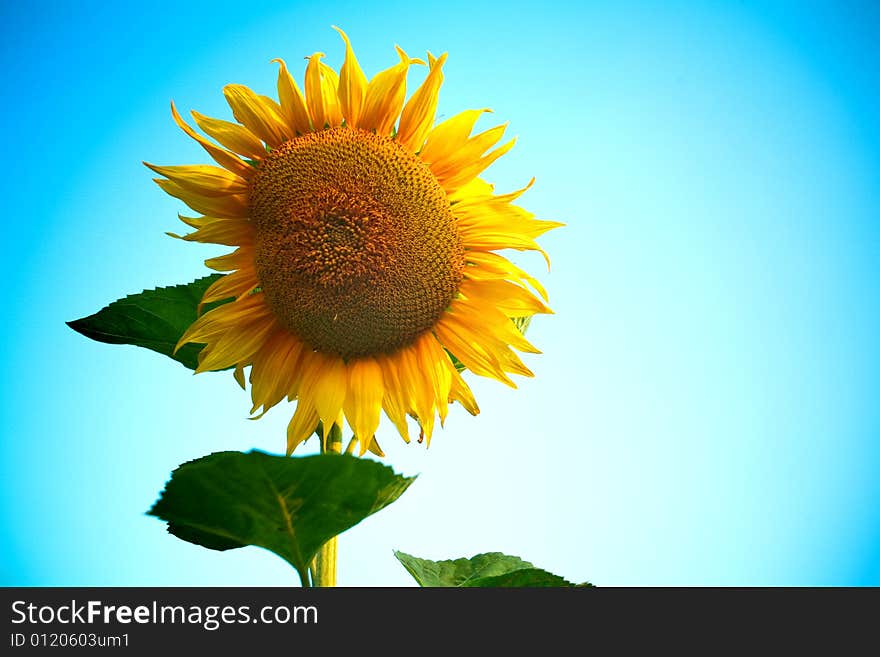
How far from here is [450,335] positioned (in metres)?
1.28

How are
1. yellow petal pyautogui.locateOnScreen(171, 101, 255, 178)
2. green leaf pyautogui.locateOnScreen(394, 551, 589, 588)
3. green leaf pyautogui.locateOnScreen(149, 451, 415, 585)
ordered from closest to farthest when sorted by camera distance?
green leaf pyautogui.locateOnScreen(149, 451, 415, 585) → yellow petal pyautogui.locateOnScreen(171, 101, 255, 178) → green leaf pyautogui.locateOnScreen(394, 551, 589, 588)

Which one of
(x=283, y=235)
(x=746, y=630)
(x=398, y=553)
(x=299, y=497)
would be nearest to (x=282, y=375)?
(x=283, y=235)

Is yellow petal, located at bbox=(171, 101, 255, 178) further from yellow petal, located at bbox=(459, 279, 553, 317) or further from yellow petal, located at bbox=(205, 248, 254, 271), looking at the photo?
yellow petal, located at bbox=(459, 279, 553, 317)

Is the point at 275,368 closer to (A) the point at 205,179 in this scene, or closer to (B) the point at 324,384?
(B) the point at 324,384

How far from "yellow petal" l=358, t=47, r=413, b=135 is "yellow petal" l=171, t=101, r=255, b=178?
20 centimetres

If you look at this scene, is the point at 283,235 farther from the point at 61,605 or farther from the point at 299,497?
the point at 61,605

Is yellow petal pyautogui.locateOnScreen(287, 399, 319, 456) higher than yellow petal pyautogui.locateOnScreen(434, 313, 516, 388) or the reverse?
the reverse

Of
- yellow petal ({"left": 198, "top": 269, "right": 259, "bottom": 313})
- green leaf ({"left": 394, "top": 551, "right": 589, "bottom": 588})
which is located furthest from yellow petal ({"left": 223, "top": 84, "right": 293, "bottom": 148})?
green leaf ({"left": 394, "top": 551, "right": 589, "bottom": 588})

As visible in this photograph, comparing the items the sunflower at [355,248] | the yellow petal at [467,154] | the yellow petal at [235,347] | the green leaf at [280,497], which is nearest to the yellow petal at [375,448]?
the sunflower at [355,248]

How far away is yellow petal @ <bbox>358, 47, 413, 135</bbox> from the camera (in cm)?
121

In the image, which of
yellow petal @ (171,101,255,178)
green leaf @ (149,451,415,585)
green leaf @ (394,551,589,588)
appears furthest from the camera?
green leaf @ (394,551,589,588)

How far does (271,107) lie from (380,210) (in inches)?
9.5

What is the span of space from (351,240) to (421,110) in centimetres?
26

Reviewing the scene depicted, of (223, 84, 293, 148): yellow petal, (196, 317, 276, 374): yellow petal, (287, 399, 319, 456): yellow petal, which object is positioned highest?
(223, 84, 293, 148): yellow petal
